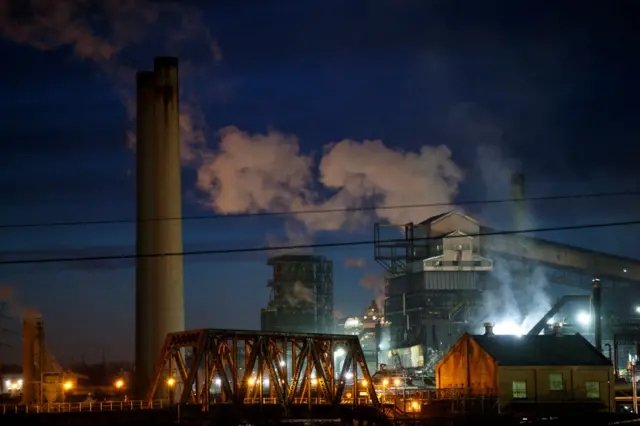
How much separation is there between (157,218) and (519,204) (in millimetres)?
53987

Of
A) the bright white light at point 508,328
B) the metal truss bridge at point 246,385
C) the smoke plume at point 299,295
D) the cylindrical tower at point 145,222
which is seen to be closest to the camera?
the metal truss bridge at point 246,385

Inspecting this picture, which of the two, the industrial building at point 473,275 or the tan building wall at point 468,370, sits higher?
the industrial building at point 473,275

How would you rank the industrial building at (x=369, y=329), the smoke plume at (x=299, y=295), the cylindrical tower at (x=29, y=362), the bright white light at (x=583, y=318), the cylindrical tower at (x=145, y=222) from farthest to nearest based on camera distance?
the industrial building at (x=369, y=329)
the smoke plume at (x=299, y=295)
the bright white light at (x=583, y=318)
the cylindrical tower at (x=29, y=362)
the cylindrical tower at (x=145, y=222)

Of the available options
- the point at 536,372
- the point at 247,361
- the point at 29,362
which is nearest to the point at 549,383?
the point at 536,372

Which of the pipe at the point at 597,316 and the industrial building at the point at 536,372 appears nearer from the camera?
the industrial building at the point at 536,372

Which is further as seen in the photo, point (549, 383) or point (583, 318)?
point (583, 318)

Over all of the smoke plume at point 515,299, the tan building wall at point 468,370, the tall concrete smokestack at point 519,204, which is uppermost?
the tall concrete smokestack at point 519,204

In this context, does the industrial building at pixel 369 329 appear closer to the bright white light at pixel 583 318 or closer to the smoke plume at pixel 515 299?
the smoke plume at pixel 515 299

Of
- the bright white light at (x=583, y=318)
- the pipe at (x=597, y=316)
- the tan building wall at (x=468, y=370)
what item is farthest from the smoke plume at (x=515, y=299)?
the tan building wall at (x=468, y=370)

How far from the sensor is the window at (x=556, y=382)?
61.5 m

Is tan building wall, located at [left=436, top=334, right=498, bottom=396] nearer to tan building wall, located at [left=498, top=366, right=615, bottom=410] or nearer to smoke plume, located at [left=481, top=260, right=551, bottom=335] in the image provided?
tan building wall, located at [left=498, top=366, right=615, bottom=410]

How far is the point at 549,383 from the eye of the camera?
202 feet

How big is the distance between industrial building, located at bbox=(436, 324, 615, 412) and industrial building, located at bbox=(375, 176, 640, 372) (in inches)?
1275

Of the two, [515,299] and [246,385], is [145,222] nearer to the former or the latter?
[246,385]
